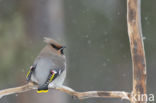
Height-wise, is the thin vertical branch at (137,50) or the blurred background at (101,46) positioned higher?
the thin vertical branch at (137,50)

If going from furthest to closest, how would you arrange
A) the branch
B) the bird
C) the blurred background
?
the blurred background
the bird
the branch

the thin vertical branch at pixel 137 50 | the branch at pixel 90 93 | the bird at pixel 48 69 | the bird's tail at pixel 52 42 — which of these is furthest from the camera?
the bird's tail at pixel 52 42

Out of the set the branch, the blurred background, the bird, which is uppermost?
the bird

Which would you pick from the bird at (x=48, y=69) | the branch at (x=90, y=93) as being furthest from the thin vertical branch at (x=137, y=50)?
the bird at (x=48, y=69)

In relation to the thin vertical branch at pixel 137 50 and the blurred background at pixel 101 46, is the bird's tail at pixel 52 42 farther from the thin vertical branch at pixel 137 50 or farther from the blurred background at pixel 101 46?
the blurred background at pixel 101 46

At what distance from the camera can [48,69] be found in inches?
157

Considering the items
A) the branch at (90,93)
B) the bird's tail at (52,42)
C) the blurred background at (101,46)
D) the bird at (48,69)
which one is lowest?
the blurred background at (101,46)

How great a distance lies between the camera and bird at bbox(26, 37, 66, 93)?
3.91 meters

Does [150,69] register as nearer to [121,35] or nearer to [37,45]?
[121,35]

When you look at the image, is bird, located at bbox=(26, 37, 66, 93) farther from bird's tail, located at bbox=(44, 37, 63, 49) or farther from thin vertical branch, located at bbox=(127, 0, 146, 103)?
thin vertical branch, located at bbox=(127, 0, 146, 103)

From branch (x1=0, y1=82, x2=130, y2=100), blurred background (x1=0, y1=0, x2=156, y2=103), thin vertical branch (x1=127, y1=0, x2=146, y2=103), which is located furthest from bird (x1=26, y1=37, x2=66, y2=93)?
blurred background (x1=0, y1=0, x2=156, y2=103)

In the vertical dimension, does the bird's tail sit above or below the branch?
above

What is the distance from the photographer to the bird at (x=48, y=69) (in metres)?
3.91

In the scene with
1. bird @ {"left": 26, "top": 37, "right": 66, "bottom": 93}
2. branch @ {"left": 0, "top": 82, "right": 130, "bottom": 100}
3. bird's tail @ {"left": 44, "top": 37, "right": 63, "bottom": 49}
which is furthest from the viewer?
bird's tail @ {"left": 44, "top": 37, "right": 63, "bottom": 49}
